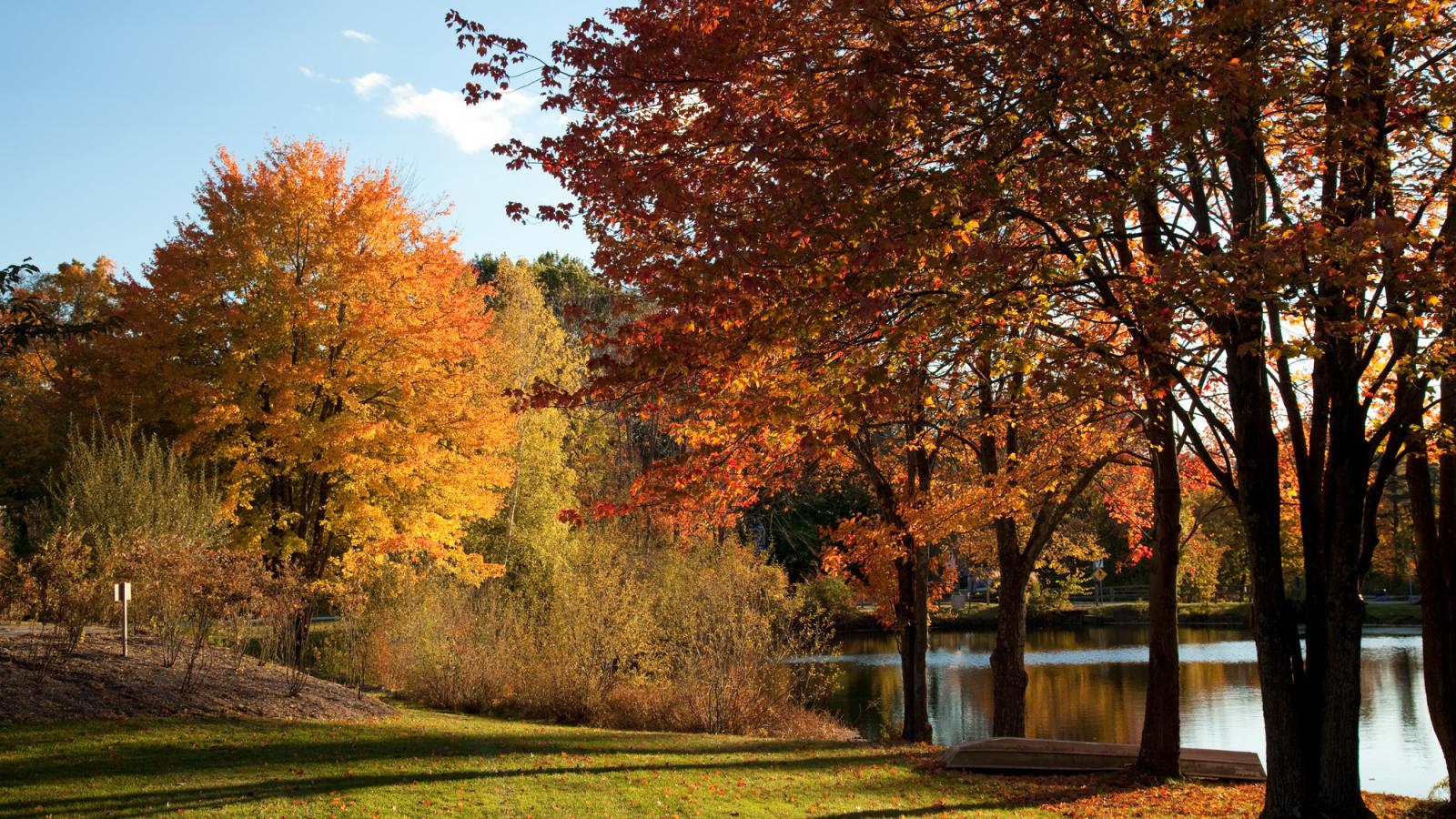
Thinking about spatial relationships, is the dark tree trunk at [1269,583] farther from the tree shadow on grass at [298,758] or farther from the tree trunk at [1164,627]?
the tree shadow on grass at [298,758]

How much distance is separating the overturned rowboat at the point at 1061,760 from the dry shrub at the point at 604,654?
4356mm

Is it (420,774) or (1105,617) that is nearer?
(420,774)

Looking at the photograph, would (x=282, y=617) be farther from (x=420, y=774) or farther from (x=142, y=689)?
(x=420, y=774)

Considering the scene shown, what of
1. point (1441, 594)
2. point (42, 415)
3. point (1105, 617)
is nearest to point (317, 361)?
point (42, 415)

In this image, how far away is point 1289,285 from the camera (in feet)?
22.9

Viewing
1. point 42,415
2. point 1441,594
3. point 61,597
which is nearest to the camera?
point 1441,594

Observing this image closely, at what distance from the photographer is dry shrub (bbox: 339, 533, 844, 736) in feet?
49.7

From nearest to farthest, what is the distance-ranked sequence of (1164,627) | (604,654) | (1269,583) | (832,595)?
(1269,583) → (1164,627) → (604,654) → (832,595)

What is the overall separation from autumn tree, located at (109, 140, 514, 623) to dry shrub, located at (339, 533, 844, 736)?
2.00m

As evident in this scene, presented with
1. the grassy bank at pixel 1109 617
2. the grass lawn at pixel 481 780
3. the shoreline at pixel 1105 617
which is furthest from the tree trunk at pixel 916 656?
the grassy bank at pixel 1109 617

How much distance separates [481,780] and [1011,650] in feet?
24.1

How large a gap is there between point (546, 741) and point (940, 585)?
8.14 m

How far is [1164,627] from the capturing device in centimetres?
1109

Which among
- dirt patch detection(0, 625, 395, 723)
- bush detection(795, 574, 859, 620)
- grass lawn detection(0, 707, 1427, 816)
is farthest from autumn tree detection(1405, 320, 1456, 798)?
bush detection(795, 574, 859, 620)
